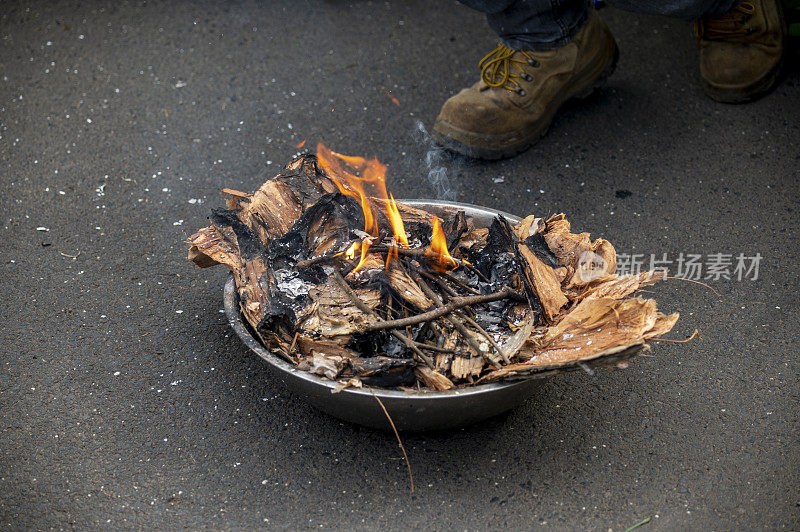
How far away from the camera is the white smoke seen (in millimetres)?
2812

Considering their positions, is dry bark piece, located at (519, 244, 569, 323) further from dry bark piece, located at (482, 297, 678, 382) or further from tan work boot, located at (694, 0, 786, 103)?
tan work boot, located at (694, 0, 786, 103)

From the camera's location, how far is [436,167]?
9.78 feet

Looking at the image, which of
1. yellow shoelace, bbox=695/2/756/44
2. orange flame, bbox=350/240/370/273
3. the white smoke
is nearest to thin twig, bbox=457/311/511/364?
orange flame, bbox=350/240/370/273

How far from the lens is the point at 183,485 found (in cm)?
179

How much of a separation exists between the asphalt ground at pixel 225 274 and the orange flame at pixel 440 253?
441mm

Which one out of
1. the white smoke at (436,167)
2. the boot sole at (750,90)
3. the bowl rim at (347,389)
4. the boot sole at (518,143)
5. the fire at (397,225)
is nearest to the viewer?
the bowl rim at (347,389)

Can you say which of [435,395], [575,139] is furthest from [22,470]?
[575,139]

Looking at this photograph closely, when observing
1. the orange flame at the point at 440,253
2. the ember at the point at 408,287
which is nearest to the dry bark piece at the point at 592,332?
the ember at the point at 408,287

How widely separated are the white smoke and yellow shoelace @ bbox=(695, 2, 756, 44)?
1193mm

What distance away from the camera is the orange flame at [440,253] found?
76.8 inches

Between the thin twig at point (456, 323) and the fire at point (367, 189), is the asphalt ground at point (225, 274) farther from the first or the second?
the fire at point (367, 189)

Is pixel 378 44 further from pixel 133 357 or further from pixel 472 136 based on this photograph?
pixel 133 357

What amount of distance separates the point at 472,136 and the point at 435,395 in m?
1.53

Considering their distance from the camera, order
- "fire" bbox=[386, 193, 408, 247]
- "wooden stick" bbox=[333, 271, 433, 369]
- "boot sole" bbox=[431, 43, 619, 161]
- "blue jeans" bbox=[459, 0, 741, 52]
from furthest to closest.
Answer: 1. "boot sole" bbox=[431, 43, 619, 161]
2. "blue jeans" bbox=[459, 0, 741, 52]
3. "fire" bbox=[386, 193, 408, 247]
4. "wooden stick" bbox=[333, 271, 433, 369]
